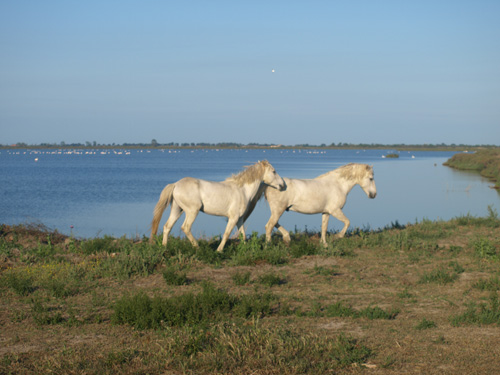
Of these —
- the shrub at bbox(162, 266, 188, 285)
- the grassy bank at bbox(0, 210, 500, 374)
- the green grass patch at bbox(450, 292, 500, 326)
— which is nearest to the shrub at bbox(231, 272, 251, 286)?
the grassy bank at bbox(0, 210, 500, 374)

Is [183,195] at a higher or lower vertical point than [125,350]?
higher

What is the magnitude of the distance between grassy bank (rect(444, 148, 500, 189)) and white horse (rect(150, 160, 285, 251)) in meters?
35.9

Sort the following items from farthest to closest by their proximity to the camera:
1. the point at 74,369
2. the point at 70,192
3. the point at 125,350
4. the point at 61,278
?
the point at 70,192 < the point at 61,278 < the point at 125,350 < the point at 74,369

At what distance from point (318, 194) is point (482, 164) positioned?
198 ft

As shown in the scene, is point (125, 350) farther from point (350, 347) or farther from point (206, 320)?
point (350, 347)

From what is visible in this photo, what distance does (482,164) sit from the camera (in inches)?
2621

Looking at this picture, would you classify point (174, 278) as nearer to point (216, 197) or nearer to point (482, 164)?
point (216, 197)

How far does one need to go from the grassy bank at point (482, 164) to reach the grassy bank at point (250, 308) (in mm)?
36705

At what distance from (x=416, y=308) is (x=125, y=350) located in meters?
4.16

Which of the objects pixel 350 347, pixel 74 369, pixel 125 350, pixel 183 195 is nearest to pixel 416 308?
pixel 350 347

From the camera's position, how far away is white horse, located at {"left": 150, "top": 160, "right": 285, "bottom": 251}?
11.2m

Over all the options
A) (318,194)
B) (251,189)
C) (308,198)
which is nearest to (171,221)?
(251,189)

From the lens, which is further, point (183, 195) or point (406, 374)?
point (183, 195)

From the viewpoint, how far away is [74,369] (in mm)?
5125
